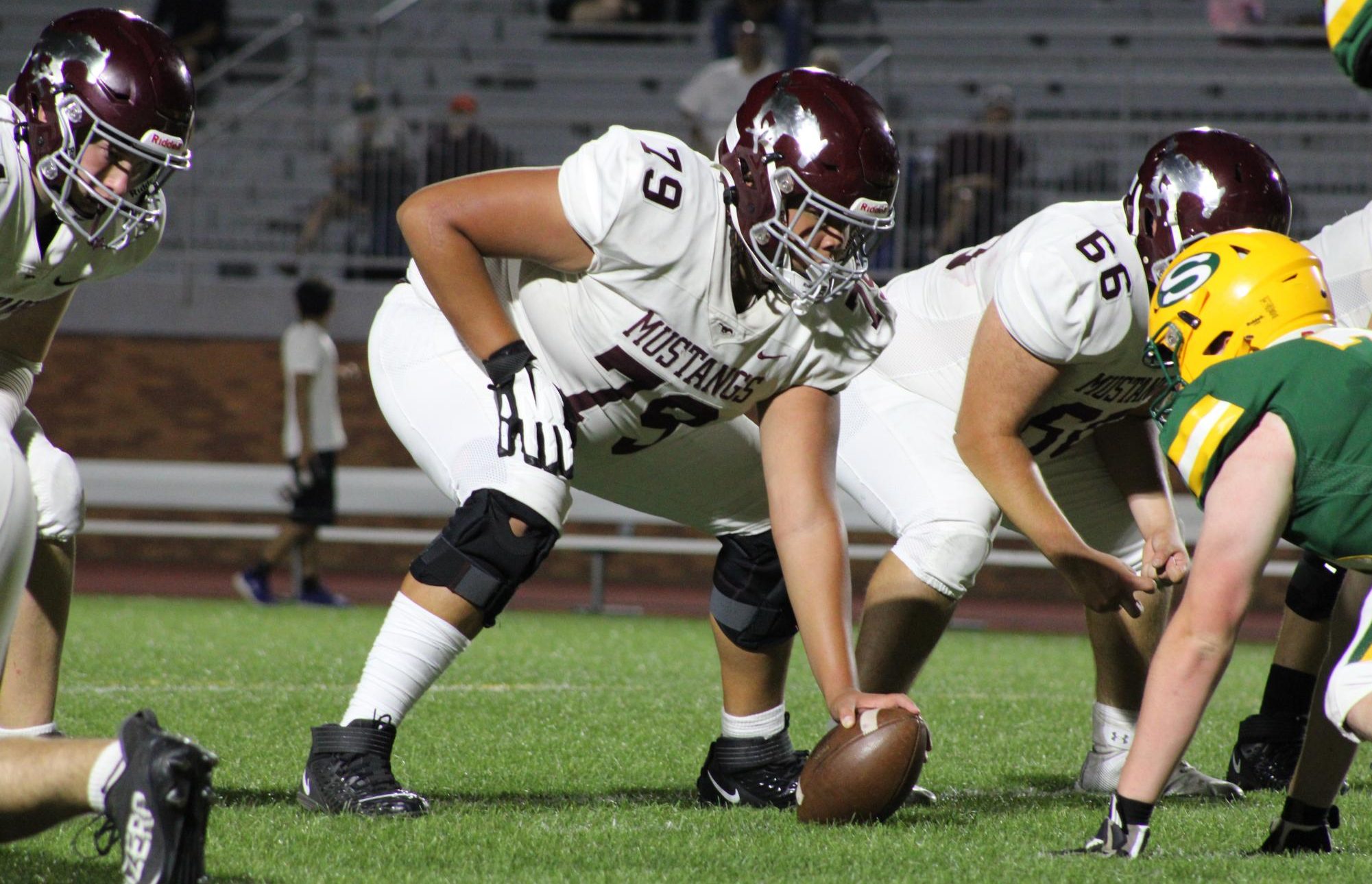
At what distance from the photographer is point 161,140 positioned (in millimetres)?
3227

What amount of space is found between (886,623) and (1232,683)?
11.0 ft

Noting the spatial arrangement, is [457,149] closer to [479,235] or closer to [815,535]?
[479,235]

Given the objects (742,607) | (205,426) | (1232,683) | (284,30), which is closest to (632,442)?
(742,607)

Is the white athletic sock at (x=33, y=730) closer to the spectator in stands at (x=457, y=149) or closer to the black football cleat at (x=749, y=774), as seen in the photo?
the black football cleat at (x=749, y=774)

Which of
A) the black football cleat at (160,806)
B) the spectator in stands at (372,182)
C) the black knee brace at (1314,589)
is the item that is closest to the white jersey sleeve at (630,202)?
the black football cleat at (160,806)

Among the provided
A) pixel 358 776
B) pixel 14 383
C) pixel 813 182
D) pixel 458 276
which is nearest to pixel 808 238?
pixel 813 182

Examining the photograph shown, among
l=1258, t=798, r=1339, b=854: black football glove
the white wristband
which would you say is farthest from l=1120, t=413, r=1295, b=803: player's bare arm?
the white wristband

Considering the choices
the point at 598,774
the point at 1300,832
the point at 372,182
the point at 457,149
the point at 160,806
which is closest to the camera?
the point at 160,806

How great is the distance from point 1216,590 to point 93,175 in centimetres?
227

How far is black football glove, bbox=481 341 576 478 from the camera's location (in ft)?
10.4

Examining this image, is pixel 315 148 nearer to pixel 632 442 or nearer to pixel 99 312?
pixel 99 312

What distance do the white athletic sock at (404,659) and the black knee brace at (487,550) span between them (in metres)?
0.07

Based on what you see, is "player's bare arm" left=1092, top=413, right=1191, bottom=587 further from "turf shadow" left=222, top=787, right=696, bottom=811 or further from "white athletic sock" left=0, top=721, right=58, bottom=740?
"white athletic sock" left=0, top=721, right=58, bottom=740

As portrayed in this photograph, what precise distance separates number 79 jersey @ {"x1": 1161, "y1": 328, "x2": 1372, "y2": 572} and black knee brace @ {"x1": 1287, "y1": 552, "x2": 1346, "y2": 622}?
1.52 m
